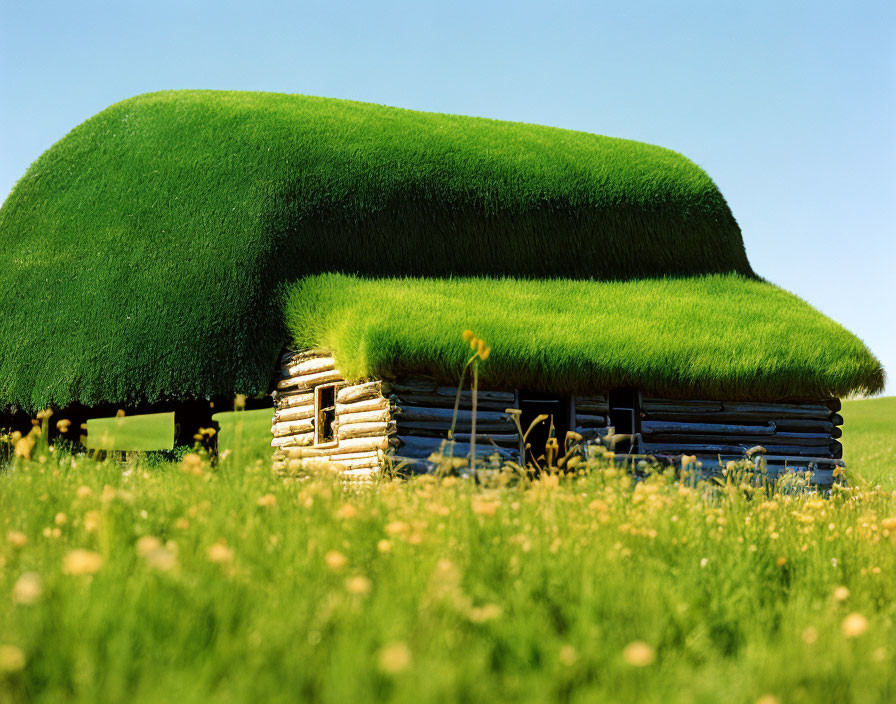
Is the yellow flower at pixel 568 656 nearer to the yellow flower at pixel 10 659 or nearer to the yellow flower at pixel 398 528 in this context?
the yellow flower at pixel 398 528

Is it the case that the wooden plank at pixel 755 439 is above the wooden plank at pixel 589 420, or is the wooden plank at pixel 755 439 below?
below

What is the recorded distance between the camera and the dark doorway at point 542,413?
1486cm

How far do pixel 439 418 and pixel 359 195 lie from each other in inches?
242

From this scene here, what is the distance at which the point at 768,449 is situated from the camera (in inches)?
606

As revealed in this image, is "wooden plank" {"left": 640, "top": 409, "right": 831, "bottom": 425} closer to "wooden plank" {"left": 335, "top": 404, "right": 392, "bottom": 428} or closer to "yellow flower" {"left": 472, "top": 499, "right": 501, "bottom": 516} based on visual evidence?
"wooden plank" {"left": 335, "top": 404, "right": 392, "bottom": 428}

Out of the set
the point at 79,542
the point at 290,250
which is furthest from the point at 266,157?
the point at 79,542

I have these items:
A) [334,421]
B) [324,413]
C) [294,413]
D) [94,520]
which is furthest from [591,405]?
[94,520]

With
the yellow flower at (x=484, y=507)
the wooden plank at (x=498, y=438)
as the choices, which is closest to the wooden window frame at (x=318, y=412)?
the wooden plank at (x=498, y=438)

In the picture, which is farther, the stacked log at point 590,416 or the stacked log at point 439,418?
the stacked log at point 590,416

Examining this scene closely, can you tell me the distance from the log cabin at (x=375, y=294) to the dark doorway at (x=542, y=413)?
0.07m

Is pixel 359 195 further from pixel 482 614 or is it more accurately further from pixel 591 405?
pixel 482 614

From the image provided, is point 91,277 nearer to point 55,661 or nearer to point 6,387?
point 6,387

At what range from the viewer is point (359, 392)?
13430mm

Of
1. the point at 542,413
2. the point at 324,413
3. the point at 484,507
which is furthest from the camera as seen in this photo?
the point at 542,413
